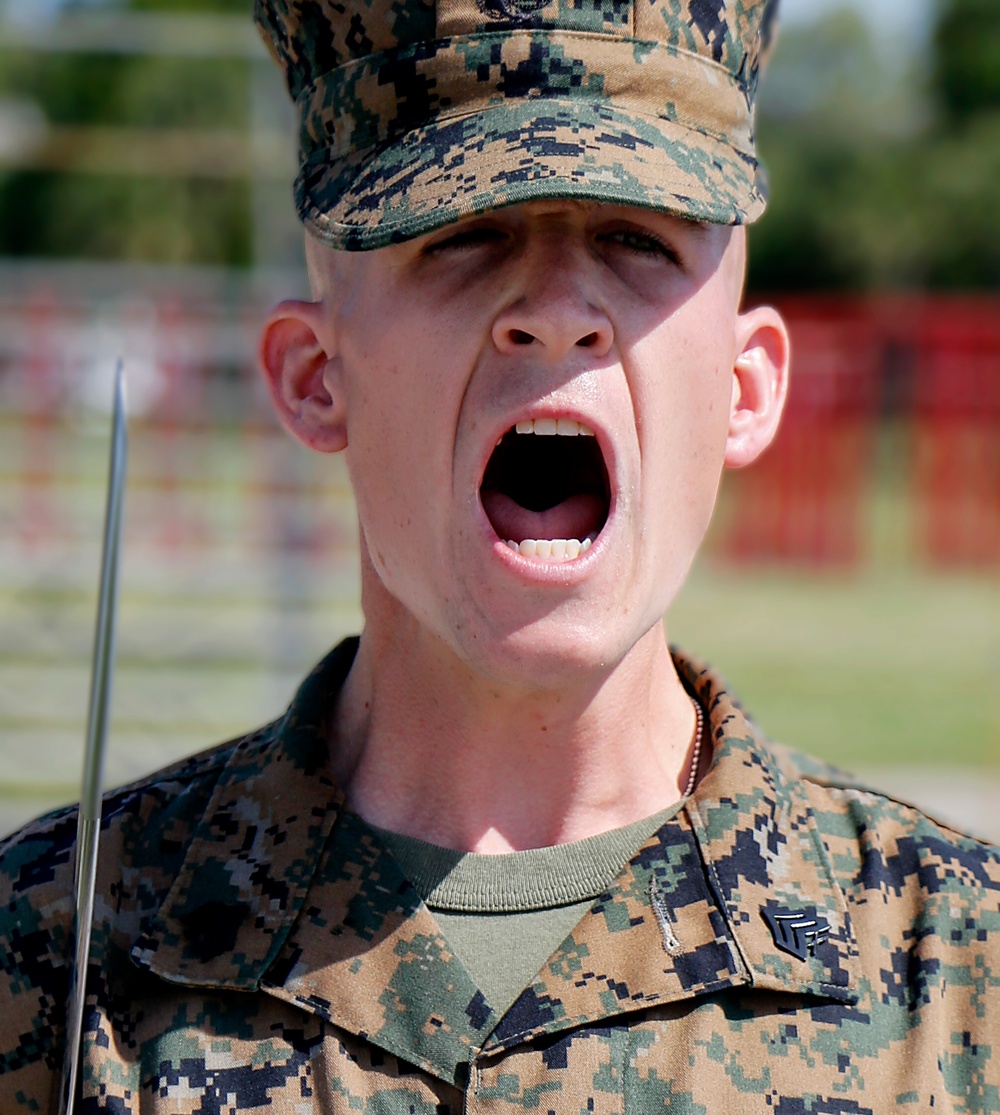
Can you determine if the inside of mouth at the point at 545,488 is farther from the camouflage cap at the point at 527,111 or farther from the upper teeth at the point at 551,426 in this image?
the camouflage cap at the point at 527,111

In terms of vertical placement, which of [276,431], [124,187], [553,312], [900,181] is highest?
[900,181]

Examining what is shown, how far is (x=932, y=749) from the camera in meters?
9.53

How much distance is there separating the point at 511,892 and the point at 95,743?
1.82 feet

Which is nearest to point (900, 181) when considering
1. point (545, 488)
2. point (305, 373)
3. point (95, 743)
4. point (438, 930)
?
point (545, 488)

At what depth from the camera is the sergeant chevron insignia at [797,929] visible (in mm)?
2001

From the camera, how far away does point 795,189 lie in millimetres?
39281

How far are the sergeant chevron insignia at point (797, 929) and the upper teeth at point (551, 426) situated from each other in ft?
2.12

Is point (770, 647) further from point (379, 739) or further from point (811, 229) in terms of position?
point (811, 229)

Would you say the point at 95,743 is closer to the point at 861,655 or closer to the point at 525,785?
the point at 525,785

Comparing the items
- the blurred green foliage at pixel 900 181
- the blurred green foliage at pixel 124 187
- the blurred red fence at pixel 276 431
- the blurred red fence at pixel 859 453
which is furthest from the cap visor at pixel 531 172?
the blurred green foliage at pixel 900 181

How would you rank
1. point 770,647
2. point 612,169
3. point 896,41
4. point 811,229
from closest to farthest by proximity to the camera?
point 612,169, point 770,647, point 811,229, point 896,41

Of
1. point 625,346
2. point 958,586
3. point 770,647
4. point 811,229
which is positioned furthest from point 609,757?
point 811,229

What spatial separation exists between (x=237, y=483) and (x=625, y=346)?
7.42 metres

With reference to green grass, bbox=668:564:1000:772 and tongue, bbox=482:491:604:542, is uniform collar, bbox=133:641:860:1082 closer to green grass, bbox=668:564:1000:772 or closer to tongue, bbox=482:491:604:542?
tongue, bbox=482:491:604:542
